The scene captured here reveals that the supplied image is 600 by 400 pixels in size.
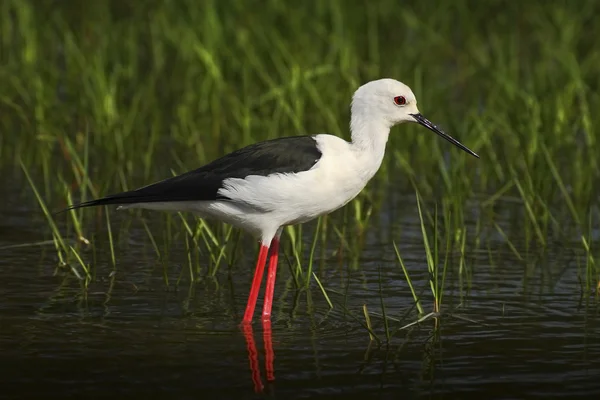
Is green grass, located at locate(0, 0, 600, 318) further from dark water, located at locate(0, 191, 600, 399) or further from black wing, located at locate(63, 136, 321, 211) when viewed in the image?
black wing, located at locate(63, 136, 321, 211)

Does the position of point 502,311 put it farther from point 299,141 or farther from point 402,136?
point 402,136

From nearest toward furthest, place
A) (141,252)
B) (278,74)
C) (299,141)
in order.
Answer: (299,141) → (141,252) → (278,74)

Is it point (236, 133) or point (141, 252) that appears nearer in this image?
point (141, 252)

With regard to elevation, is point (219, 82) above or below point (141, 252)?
above

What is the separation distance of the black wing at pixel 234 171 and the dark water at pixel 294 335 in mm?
552

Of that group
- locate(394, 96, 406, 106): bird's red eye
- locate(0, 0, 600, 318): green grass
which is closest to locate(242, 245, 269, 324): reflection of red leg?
locate(0, 0, 600, 318): green grass

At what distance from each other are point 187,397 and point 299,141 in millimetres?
1805

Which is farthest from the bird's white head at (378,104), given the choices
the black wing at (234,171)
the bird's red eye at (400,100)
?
the black wing at (234,171)

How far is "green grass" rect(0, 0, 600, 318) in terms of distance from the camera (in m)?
8.19

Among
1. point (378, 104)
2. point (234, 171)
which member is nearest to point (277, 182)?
point (234, 171)

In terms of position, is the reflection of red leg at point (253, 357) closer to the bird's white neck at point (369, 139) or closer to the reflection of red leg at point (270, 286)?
the reflection of red leg at point (270, 286)

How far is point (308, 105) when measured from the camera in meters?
10.9

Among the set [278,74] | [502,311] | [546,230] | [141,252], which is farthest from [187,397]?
[278,74]

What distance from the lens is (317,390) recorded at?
550 centimetres
